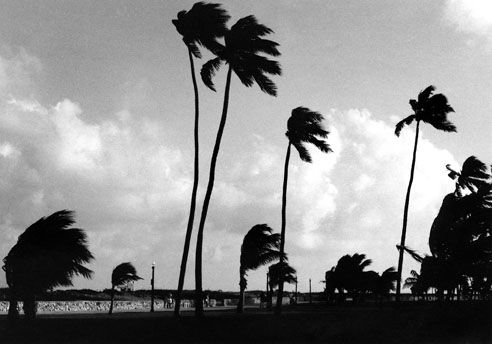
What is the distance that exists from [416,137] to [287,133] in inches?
407

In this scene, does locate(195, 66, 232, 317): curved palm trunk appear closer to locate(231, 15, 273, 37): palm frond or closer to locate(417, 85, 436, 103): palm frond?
locate(231, 15, 273, 37): palm frond

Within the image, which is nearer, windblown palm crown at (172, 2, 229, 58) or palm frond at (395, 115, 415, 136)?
windblown palm crown at (172, 2, 229, 58)

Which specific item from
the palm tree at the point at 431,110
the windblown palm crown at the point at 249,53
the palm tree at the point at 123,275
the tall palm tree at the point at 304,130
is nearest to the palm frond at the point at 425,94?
the palm tree at the point at 431,110

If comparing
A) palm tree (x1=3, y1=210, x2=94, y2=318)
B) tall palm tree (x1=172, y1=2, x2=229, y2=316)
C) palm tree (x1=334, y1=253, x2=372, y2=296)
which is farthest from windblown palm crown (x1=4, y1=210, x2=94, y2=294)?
palm tree (x1=334, y1=253, x2=372, y2=296)

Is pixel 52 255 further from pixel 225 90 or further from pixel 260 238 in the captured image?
pixel 260 238

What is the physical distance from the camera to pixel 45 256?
18344mm

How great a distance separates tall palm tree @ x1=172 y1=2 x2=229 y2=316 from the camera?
25484 mm

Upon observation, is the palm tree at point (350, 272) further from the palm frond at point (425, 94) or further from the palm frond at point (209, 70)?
the palm frond at point (209, 70)

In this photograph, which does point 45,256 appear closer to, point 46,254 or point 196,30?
point 46,254

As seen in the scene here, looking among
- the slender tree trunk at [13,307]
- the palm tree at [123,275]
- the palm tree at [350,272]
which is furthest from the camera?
the palm tree at [350,272]

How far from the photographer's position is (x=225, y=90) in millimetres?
27094

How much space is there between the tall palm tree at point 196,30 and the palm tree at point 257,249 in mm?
8386

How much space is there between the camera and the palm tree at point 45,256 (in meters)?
18.3

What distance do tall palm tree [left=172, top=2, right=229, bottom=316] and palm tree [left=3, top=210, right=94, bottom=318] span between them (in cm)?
716
